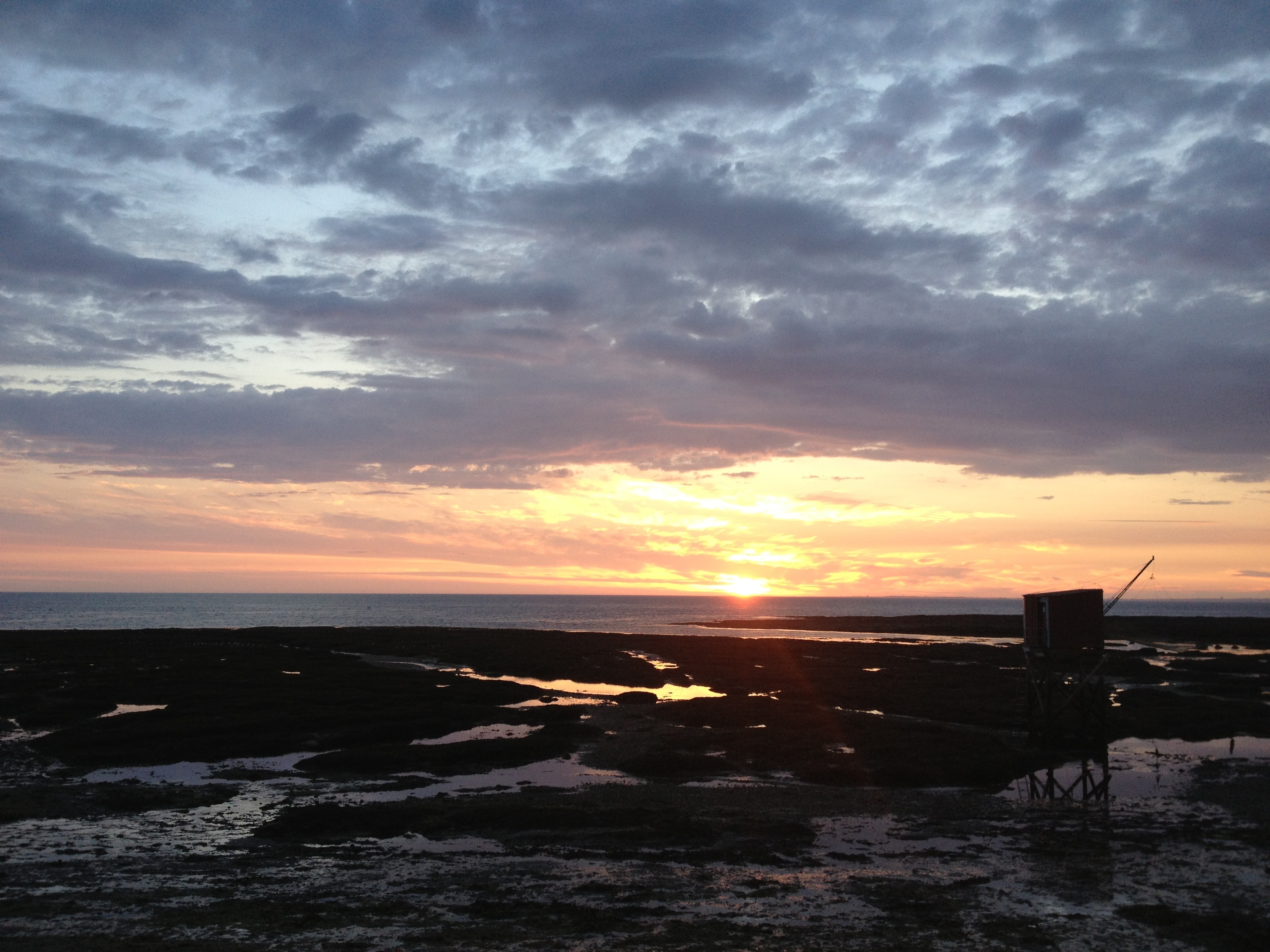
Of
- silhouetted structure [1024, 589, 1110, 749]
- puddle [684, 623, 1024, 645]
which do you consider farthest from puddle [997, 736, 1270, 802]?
puddle [684, 623, 1024, 645]

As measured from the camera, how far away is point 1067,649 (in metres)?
33.8

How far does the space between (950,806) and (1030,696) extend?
45.5 feet

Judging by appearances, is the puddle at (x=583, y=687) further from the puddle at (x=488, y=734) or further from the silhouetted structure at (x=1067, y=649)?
the silhouetted structure at (x=1067, y=649)

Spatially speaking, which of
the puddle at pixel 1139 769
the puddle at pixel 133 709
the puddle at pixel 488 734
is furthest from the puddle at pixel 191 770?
the puddle at pixel 1139 769

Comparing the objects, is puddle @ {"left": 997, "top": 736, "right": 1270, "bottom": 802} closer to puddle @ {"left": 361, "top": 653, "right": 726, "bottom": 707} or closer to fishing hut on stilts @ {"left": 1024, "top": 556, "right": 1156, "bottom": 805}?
fishing hut on stilts @ {"left": 1024, "top": 556, "right": 1156, "bottom": 805}

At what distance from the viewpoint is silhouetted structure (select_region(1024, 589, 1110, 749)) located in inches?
1308

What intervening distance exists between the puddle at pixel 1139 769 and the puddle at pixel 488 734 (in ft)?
64.5

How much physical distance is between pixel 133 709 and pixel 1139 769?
46011mm

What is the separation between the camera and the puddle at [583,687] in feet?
174

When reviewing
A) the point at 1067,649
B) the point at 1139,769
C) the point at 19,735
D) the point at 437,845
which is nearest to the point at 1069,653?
the point at 1067,649

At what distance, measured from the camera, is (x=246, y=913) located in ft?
50.4

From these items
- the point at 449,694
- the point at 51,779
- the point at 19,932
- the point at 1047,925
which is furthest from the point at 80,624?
the point at 1047,925

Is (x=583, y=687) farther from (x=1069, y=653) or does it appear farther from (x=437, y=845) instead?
(x=437, y=845)

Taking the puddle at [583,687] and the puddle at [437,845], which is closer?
the puddle at [437,845]
